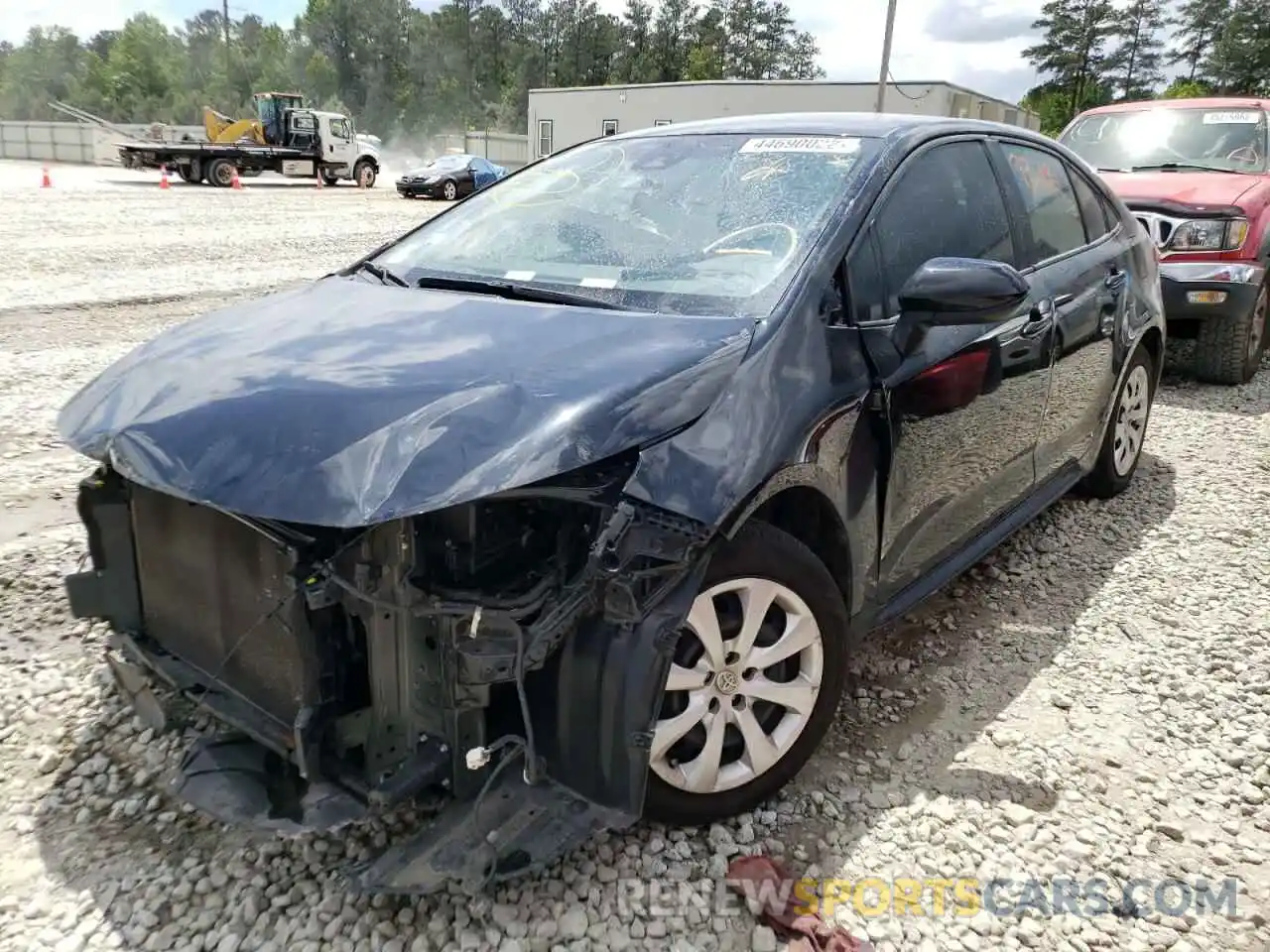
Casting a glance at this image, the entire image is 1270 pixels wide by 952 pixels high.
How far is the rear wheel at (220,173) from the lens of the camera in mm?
28531

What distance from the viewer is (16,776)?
2.64m

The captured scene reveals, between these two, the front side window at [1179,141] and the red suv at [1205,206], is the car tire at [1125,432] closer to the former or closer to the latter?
the red suv at [1205,206]

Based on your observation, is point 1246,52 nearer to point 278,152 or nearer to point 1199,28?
point 1199,28

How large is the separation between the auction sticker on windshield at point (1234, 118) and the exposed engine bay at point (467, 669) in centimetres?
744

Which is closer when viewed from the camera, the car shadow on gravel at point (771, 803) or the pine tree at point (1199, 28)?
the car shadow on gravel at point (771, 803)

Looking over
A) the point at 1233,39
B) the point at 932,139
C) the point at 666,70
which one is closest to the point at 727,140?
Answer: the point at 932,139

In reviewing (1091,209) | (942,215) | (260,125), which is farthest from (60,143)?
(942,215)

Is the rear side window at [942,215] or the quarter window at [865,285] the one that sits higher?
the rear side window at [942,215]

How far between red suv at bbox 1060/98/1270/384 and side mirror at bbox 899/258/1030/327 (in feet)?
14.3

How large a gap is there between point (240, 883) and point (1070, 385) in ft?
10.7

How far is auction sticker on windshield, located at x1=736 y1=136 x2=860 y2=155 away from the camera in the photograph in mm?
3005

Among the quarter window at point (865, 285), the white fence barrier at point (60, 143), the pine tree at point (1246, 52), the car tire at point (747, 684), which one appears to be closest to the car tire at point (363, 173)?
the white fence barrier at point (60, 143)

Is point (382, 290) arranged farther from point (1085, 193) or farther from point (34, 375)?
point (34, 375)

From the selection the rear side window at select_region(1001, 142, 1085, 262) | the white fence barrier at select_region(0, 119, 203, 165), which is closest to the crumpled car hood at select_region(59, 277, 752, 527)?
the rear side window at select_region(1001, 142, 1085, 262)
